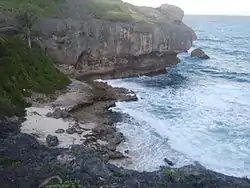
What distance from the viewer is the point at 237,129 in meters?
36.3

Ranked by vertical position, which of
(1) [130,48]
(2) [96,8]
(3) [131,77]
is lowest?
(3) [131,77]

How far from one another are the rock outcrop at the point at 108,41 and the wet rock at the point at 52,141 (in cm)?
3088

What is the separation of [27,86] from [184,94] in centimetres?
2151

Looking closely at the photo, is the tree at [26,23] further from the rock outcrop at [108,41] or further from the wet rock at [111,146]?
the wet rock at [111,146]

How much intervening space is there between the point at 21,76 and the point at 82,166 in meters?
23.1

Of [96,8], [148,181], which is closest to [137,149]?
[148,181]

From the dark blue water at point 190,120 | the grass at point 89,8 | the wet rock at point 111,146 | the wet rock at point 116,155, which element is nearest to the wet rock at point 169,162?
the dark blue water at point 190,120

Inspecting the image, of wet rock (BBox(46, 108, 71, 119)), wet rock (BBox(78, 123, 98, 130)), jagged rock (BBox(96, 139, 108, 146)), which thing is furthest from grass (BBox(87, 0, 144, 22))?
jagged rock (BBox(96, 139, 108, 146))

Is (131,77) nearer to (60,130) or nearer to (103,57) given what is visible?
(103,57)

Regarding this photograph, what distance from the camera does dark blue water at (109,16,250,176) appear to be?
29.4 m

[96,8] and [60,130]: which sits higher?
[96,8]

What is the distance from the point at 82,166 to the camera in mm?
21562

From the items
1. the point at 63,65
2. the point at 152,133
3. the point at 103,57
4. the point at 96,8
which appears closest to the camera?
the point at 152,133

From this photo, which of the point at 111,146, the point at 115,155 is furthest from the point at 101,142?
the point at 115,155
